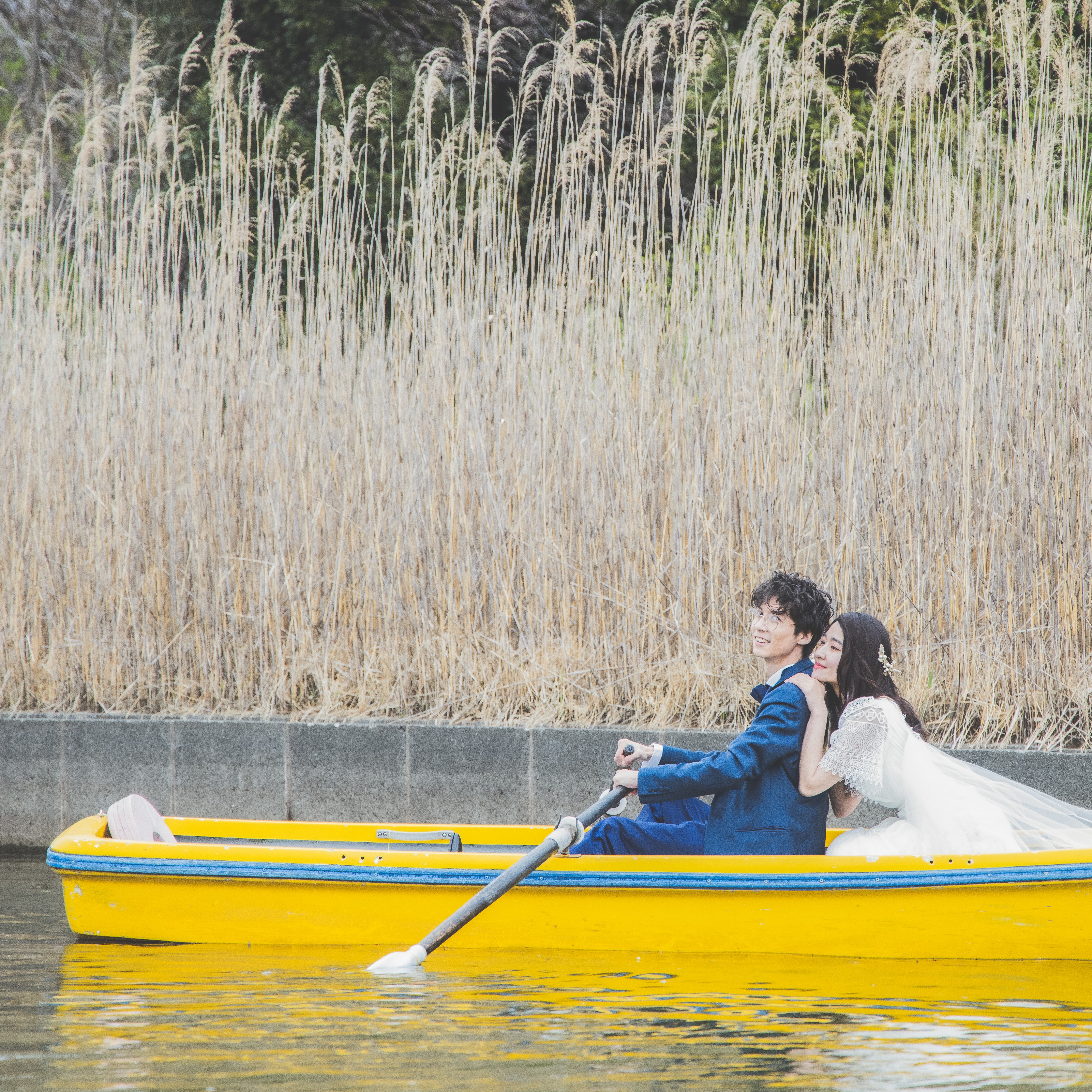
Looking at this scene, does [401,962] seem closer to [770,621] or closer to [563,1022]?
[563,1022]

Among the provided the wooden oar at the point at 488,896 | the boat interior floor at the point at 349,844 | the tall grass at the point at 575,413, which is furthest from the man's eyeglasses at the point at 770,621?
the tall grass at the point at 575,413

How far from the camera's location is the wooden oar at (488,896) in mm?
4191

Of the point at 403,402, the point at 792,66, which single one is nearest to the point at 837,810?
the point at 403,402

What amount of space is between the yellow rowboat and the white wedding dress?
0.36 feet

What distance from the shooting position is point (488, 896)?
13.7ft

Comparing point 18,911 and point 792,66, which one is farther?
point 792,66

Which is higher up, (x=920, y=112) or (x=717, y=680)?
(x=920, y=112)

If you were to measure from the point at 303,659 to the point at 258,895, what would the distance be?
1.92 metres

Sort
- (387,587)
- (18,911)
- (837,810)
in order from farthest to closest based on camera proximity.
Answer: (387,587) < (18,911) < (837,810)

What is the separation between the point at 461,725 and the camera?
5.97 meters

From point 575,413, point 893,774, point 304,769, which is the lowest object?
point 304,769

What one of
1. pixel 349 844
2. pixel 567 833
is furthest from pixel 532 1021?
pixel 349 844

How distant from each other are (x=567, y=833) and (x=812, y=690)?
80 cm

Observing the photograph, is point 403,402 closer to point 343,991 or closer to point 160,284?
point 160,284
